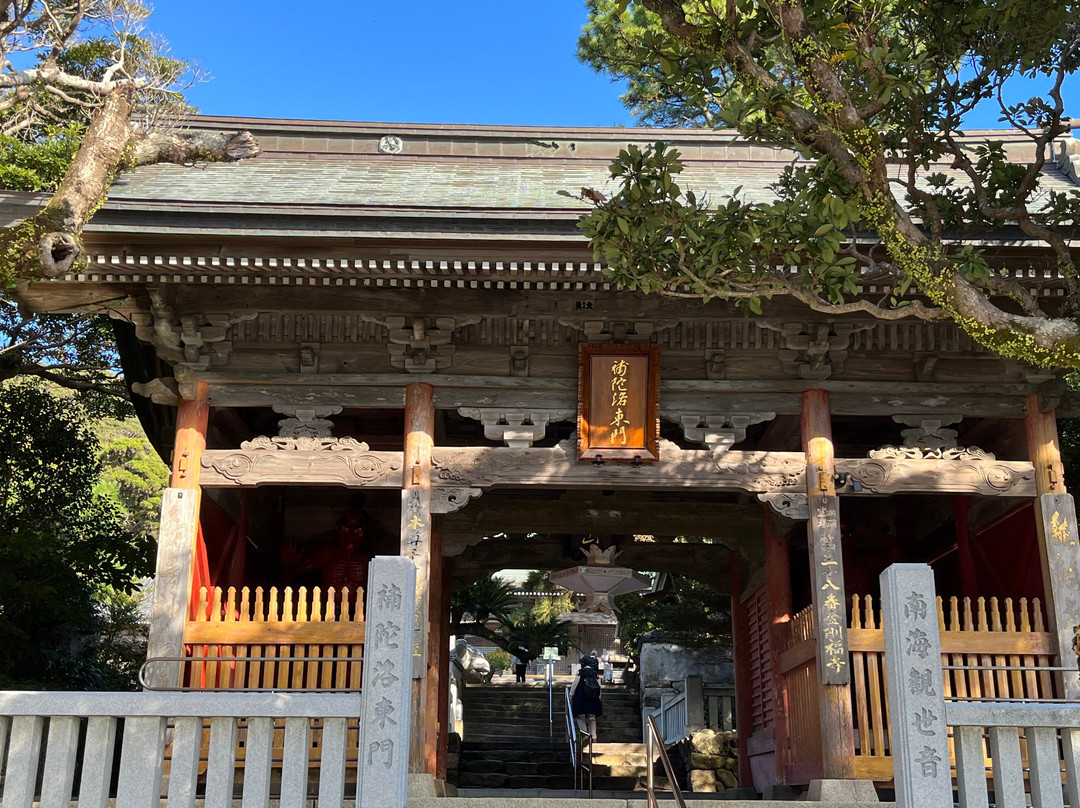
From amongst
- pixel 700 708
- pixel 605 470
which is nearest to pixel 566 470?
pixel 605 470

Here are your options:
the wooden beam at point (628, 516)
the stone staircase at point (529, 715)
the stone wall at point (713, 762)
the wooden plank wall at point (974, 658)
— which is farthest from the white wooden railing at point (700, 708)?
the wooden plank wall at point (974, 658)

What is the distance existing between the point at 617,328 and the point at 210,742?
529 cm

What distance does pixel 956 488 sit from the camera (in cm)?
979

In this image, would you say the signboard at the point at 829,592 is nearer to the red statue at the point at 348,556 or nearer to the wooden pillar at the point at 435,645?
the wooden pillar at the point at 435,645

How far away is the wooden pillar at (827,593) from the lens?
885cm

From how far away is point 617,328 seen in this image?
9953 mm

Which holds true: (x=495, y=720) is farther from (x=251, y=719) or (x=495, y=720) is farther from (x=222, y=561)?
(x=251, y=719)

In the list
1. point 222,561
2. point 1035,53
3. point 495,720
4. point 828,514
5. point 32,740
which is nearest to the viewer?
point 32,740

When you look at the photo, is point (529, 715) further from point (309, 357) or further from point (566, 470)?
point (309, 357)

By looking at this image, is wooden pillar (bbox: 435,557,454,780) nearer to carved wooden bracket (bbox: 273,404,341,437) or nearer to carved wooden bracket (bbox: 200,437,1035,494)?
carved wooden bracket (bbox: 200,437,1035,494)

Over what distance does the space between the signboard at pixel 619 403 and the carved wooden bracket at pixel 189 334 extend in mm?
3034

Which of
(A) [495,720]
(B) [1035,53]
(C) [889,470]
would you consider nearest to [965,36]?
(B) [1035,53]

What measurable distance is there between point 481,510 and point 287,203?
4783 millimetres

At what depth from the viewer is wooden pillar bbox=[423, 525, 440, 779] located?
35.7 feet
